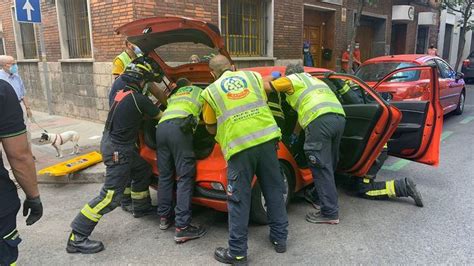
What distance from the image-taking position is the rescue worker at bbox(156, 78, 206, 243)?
3.66m

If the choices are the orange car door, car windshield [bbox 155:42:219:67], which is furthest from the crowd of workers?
car windshield [bbox 155:42:219:67]

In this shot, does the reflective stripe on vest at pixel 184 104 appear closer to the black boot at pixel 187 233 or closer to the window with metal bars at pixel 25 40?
the black boot at pixel 187 233

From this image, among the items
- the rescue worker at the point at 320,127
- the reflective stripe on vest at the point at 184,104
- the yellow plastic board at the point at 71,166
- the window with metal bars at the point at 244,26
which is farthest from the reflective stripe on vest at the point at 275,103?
the window with metal bars at the point at 244,26

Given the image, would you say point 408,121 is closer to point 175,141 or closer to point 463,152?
point 463,152

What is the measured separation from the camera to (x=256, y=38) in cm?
1050

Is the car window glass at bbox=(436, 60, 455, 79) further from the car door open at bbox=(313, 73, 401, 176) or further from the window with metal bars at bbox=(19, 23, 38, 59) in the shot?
the window with metal bars at bbox=(19, 23, 38, 59)

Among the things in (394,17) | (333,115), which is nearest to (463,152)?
(333,115)

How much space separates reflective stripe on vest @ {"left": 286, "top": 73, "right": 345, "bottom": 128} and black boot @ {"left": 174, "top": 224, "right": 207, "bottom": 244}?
1.46 meters

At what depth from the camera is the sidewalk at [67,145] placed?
219 inches

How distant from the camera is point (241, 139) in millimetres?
3119

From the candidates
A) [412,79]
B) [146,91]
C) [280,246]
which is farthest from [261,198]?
[412,79]

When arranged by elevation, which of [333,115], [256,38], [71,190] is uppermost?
[256,38]

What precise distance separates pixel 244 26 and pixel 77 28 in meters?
4.05

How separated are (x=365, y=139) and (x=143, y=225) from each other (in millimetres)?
2578
